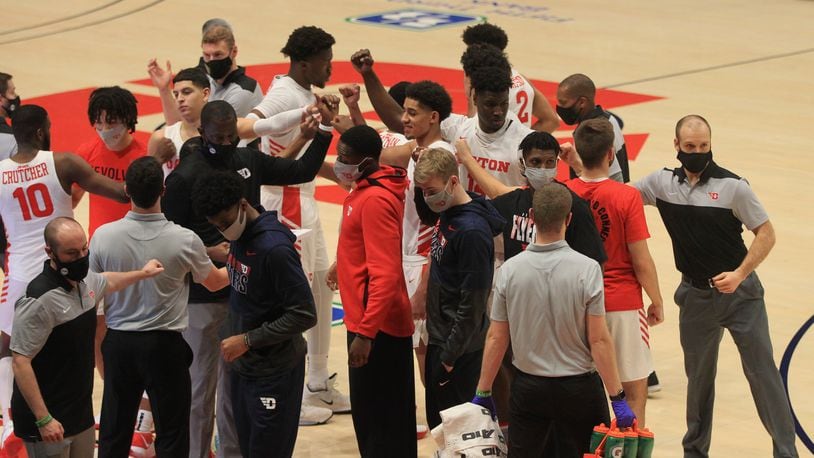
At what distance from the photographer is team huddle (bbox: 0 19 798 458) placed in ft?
21.6

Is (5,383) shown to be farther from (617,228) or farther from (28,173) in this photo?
(617,228)

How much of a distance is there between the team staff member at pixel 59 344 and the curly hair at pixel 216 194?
1.38 feet

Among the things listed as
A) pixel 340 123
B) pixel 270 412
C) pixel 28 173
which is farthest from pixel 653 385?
pixel 28 173

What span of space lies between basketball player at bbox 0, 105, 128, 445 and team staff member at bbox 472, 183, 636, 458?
8.98 feet

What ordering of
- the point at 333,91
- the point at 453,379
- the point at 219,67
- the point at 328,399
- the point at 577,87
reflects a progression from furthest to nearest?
1. the point at 333,91
2. the point at 219,67
3. the point at 328,399
4. the point at 577,87
5. the point at 453,379

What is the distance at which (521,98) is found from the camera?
1002 centimetres

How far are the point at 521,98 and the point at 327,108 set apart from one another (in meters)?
2.44

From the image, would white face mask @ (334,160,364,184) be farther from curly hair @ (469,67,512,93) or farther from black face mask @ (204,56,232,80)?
black face mask @ (204,56,232,80)

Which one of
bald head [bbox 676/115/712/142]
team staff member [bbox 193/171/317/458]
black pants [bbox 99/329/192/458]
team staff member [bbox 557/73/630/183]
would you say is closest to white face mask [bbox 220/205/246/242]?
team staff member [bbox 193/171/317/458]

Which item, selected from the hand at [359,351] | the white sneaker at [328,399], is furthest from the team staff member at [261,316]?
the white sneaker at [328,399]

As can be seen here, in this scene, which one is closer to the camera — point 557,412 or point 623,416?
point 623,416

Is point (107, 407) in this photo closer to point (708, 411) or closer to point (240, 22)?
point (708, 411)

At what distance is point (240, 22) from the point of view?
2364cm

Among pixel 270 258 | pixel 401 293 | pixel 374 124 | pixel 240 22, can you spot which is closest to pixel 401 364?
pixel 401 293
